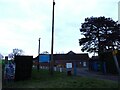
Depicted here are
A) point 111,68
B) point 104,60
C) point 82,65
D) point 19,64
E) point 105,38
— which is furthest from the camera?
point 82,65

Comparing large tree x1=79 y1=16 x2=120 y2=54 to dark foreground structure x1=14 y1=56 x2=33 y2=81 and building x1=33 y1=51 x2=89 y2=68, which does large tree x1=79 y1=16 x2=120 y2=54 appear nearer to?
dark foreground structure x1=14 y1=56 x2=33 y2=81

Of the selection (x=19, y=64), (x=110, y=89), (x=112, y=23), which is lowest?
(x=110, y=89)

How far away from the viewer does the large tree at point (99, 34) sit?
7175 cm

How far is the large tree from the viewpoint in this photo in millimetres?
71750

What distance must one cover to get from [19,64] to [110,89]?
1305 cm

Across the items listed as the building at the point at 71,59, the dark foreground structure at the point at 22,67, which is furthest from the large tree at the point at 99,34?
the building at the point at 71,59

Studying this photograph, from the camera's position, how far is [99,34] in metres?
74.1

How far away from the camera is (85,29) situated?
7656 cm

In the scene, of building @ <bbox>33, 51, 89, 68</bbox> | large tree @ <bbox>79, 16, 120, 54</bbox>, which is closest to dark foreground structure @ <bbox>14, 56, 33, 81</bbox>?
large tree @ <bbox>79, 16, 120, 54</bbox>

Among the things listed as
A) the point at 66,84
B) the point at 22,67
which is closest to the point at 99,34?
the point at 22,67

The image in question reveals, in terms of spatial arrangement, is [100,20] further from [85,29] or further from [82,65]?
[82,65]

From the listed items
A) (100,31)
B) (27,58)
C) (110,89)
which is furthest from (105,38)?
(110,89)

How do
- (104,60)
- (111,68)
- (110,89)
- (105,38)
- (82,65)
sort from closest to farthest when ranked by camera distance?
(110,89), (111,68), (104,60), (105,38), (82,65)

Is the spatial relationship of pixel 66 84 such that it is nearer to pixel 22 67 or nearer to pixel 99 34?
pixel 22 67
